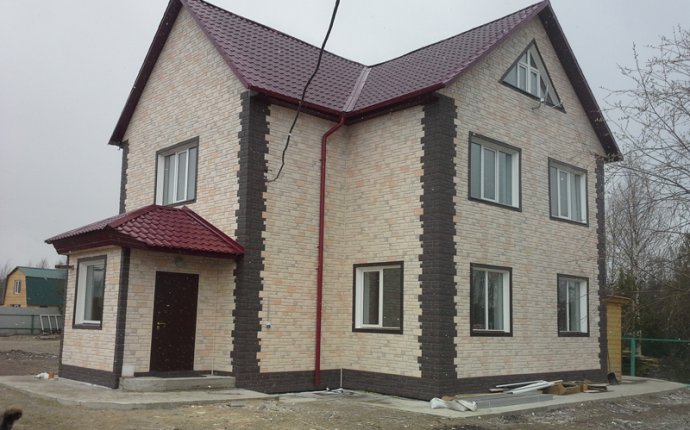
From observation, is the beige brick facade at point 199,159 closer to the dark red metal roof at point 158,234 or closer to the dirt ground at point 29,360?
the dark red metal roof at point 158,234

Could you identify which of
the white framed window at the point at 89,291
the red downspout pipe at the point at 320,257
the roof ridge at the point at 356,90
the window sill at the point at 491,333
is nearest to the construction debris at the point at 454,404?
the window sill at the point at 491,333

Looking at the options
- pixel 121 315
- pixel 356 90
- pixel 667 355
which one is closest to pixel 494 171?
pixel 356 90

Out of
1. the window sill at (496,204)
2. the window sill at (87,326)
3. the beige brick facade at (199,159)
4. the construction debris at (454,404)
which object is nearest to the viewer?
the construction debris at (454,404)

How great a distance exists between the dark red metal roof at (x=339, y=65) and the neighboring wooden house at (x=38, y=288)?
30.9 meters

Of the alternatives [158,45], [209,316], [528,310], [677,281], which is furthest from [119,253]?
[677,281]

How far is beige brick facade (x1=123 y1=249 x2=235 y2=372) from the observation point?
12.1 metres

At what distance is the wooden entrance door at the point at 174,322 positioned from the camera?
488 inches

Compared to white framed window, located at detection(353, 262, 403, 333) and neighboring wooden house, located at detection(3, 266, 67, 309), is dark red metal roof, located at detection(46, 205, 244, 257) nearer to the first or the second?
white framed window, located at detection(353, 262, 403, 333)

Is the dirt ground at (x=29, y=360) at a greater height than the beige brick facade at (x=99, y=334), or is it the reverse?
the beige brick facade at (x=99, y=334)

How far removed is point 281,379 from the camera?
12.8 metres

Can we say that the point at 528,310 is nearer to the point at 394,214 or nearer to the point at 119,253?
the point at 394,214

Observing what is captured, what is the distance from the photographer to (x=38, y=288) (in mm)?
44750

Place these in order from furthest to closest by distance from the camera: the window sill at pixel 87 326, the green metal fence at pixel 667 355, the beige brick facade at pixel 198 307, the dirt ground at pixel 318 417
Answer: the green metal fence at pixel 667 355, the window sill at pixel 87 326, the beige brick facade at pixel 198 307, the dirt ground at pixel 318 417

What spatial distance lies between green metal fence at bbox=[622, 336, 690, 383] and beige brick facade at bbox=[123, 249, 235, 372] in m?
11.8
